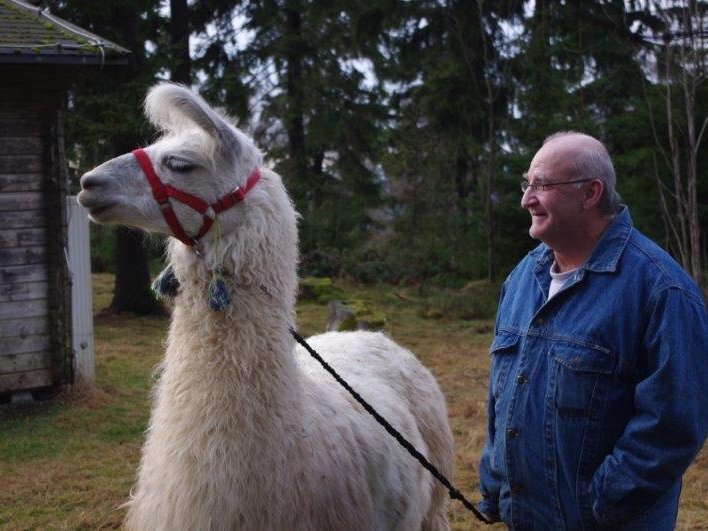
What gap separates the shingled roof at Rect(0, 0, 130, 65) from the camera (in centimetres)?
698

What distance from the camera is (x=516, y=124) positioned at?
18.1 meters

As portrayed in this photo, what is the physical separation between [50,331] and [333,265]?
11.9m

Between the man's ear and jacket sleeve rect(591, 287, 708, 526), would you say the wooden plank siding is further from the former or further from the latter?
jacket sleeve rect(591, 287, 708, 526)

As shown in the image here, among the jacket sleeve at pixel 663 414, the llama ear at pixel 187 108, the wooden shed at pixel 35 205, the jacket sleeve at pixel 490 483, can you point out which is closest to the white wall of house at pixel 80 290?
the wooden shed at pixel 35 205

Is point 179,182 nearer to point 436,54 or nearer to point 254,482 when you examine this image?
point 254,482

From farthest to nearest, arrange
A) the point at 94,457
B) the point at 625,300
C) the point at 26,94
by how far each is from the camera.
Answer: the point at 26,94
the point at 94,457
the point at 625,300

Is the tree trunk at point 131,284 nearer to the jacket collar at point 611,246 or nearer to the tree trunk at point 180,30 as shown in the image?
the tree trunk at point 180,30

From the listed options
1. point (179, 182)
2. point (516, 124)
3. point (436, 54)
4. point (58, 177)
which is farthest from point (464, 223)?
point (179, 182)

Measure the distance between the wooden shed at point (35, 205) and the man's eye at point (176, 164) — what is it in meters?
5.11

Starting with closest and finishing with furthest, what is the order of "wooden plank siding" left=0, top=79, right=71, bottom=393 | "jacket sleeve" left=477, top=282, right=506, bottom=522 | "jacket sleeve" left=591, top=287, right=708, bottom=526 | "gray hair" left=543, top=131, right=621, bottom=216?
"jacket sleeve" left=591, top=287, right=708, bottom=526
"gray hair" left=543, top=131, right=621, bottom=216
"jacket sleeve" left=477, top=282, right=506, bottom=522
"wooden plank siding" left=0, top=79, right=71, bottom=393

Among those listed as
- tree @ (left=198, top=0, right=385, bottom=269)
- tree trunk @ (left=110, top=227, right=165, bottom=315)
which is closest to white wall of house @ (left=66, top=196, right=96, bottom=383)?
tree trunk @ (left=110, top=227, right=165, bottom=315)

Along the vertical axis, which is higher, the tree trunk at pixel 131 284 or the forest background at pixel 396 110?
the forest background at pixel 396 110

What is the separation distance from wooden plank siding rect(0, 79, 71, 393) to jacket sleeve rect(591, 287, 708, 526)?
6.85 m

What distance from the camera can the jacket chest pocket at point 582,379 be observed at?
2135 millimetres
